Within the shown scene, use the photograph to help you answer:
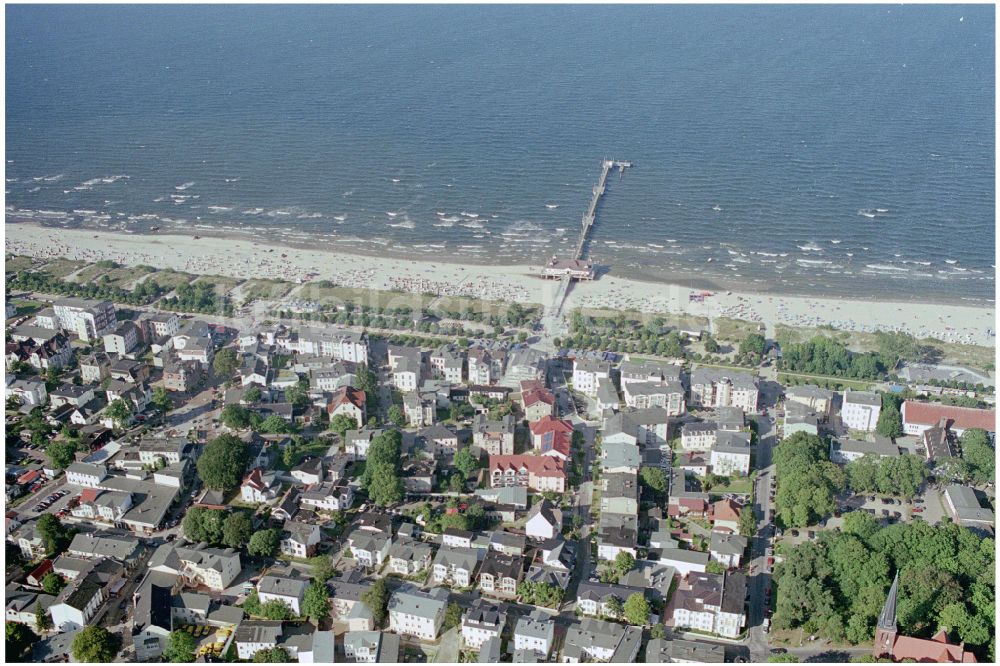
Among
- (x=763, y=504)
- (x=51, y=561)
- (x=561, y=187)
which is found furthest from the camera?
(x=561, y=187)

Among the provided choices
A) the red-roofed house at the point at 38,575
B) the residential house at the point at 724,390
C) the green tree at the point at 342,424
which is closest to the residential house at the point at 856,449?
the residential house at the point at 724,390

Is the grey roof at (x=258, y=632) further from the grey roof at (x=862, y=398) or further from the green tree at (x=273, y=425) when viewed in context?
the grey roof at (x=862, y=398)

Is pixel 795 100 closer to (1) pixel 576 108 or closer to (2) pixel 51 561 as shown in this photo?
(1) pixel 576 108

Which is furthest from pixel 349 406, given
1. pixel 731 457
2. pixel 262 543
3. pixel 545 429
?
pixel 731 457

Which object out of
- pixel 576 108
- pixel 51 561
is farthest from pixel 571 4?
pixel 51 561

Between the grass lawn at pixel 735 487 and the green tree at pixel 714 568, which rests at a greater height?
the grass lawn at pixel 735 487

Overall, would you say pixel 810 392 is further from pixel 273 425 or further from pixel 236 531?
pixel 236 531

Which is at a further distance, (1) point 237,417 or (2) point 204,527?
(1) point 237,417
